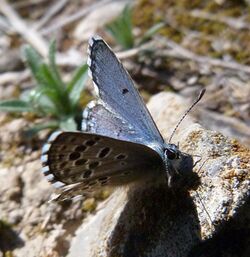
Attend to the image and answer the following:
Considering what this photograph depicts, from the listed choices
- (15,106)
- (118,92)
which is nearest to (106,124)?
(118,92)

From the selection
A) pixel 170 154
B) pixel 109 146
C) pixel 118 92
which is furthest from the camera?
pixel 118 92

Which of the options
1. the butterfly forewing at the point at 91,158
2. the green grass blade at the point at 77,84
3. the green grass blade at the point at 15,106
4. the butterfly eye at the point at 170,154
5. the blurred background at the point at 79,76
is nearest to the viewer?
the butterfly forewing at the point at 91,158

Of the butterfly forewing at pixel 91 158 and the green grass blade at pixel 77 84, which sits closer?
the butterfly forewing at pixel 91 158

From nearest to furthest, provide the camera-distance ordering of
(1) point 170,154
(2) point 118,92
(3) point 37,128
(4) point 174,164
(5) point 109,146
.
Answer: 1. (5) point 109,146
2. (1) point 170,154
3. (4) point 174,164
4. (2) point 118,92
5. (3) point 37,128

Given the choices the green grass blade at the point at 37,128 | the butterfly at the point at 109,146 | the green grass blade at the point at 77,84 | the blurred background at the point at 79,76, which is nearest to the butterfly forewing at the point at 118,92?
the butterfly at the point at 109,146

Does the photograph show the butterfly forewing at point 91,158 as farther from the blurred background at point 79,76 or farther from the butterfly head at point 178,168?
the blurred background at point 79,76

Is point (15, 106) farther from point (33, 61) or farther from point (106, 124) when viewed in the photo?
point (106, 124)

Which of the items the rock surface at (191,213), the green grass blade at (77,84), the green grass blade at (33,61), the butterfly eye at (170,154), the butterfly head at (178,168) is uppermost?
the green grass blade at (33,61)
